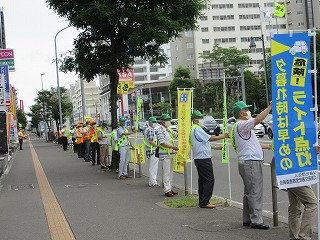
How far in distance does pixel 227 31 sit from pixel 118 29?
277 feet

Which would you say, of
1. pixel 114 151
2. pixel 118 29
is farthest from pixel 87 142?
pixel 118 29

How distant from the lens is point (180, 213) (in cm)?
841

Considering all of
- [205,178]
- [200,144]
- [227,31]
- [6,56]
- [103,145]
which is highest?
[227,31]

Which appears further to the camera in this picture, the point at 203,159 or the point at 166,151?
the point at 166,151

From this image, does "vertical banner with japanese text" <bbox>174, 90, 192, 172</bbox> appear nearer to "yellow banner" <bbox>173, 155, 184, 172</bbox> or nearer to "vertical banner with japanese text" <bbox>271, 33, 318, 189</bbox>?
"yellow banner" <bbox>173, 155, 184, 172</bbox>

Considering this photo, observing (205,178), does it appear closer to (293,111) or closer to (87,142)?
(293,111)

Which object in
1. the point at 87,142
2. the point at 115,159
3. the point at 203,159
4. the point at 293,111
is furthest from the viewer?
the point at 87,142

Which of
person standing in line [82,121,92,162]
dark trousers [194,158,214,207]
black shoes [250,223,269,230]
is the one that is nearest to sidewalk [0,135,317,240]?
black shoes [250,223,269,230]

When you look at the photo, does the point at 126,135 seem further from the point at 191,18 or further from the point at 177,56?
the point at 177,56

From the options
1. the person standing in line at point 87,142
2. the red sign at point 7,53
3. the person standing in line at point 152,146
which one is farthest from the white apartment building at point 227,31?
the person standing in line at point 152,146

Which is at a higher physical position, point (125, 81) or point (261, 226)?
point (125, 81)

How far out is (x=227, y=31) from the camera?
97188 millimetres

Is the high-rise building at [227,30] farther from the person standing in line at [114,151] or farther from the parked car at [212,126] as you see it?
the person standing in line at [114,151]

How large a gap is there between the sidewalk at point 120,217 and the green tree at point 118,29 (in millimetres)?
4597
